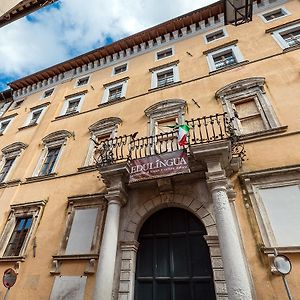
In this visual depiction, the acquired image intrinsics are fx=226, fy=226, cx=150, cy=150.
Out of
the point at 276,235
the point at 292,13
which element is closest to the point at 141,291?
the point at 276,235

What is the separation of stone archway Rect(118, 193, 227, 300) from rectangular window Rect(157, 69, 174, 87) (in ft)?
21.6

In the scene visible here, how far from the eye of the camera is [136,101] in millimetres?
11219

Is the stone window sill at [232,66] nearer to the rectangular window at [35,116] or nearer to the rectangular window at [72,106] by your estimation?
the rectangular window at [72,106]

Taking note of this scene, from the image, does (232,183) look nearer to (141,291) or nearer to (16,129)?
(141,291)

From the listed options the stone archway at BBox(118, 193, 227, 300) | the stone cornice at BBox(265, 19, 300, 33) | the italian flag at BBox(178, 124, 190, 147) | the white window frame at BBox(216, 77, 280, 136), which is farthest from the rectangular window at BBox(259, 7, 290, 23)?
the stone archway at BBox(118, 193, 227, 300)

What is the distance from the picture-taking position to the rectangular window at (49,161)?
10.6 metres

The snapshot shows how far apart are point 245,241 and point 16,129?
1451 cm

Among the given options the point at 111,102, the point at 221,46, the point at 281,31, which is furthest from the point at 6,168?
the point at 281,31

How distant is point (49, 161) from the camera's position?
11.1m

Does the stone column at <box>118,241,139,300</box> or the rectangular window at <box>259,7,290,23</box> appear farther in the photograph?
the rectangular window at <box>259,7,290,23</box>

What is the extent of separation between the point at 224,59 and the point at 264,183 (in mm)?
7360

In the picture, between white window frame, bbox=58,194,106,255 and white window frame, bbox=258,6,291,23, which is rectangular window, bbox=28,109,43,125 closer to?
white window frame, bbox=58,194,106,255

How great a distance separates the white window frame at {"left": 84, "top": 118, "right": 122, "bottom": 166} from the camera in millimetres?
10150

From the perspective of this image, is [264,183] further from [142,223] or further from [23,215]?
[23,215]
